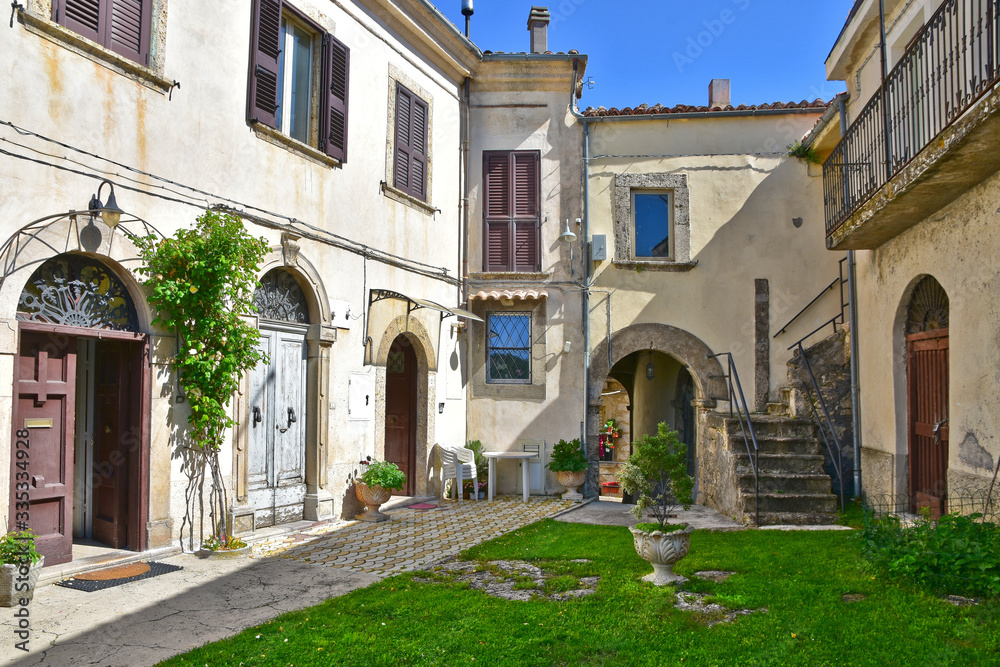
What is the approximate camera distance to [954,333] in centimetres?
731

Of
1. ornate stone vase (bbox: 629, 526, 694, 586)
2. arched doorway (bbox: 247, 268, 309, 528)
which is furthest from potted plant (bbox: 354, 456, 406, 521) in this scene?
ornate stone vase (bbox: 629, 526, 694, 586)

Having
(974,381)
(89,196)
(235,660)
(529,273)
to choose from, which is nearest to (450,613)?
(235,660)

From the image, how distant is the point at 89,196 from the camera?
6316 mm

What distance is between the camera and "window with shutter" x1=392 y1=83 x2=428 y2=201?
34.9 ft

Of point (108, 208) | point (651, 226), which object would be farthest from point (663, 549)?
point (651, 226)

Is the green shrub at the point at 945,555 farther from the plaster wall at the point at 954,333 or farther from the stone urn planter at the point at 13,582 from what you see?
the stone urn planter at the point at 13,582

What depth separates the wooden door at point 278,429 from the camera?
829cm

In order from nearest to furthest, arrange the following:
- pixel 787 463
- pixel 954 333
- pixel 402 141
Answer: pixel 954 333 → pixel 787 463 → pixel 402 141

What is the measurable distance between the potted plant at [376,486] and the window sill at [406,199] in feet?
11.9

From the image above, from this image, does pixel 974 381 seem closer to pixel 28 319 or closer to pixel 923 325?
pixel 923 325

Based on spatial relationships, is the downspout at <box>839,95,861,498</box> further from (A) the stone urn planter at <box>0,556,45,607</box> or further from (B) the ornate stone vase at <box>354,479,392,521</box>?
(A) the stone urn planter at <box>0,556,45,607</box>

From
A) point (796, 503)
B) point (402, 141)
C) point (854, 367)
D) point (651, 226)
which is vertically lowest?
point (796, 503)

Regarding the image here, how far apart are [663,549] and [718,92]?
32.5ft

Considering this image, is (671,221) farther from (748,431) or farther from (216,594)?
(216,594)
